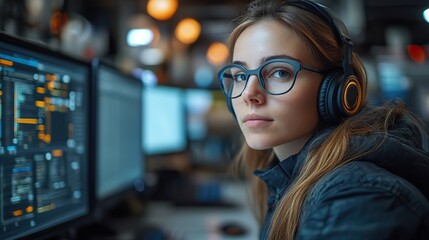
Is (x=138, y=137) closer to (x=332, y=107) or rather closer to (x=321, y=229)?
(x=332, y=107)

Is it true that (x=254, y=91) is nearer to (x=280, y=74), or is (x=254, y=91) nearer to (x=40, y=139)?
(x=280, y=74)

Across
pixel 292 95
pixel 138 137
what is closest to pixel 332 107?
pixel 292 95

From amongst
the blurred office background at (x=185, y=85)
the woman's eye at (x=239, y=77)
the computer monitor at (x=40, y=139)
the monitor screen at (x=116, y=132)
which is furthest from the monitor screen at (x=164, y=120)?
the woman's eye at (x=239, y=77)

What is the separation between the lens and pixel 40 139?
2.56ft

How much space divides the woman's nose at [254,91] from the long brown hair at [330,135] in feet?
0.38

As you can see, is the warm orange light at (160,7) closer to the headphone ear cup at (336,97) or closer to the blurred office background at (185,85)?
the blurred office background at (185,85)

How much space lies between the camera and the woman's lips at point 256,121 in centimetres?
73

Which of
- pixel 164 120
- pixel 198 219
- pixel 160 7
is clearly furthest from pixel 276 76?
pixel 160 7

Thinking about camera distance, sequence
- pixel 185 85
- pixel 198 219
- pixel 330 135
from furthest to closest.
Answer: pixel 185 85 → pixel 198 219 → pixel 330 135

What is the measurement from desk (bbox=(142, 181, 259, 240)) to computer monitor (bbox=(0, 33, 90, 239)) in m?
0.38

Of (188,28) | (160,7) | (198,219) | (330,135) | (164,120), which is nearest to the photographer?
(330,135)

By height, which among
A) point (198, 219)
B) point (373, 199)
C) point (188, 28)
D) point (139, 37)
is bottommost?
point (198, 219)

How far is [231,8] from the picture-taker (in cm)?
579

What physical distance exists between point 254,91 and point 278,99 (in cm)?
5
